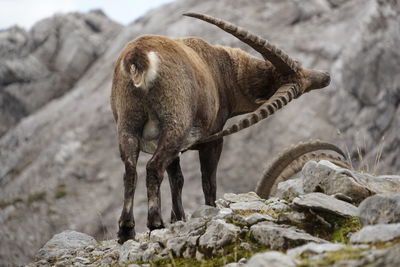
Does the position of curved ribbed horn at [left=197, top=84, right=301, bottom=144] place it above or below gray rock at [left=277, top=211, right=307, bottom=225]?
above

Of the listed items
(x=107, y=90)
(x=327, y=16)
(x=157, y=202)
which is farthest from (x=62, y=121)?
(x=157, y=202)

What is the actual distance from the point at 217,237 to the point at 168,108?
2449 mm

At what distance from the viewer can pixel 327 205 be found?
627cm

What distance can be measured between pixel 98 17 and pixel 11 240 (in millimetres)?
27965

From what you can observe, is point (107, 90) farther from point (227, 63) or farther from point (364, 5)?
point (227, 63)

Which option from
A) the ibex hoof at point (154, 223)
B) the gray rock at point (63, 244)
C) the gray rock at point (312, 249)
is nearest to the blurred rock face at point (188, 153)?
the gray rock at point (63, 244)

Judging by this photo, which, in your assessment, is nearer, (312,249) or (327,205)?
(312,249)

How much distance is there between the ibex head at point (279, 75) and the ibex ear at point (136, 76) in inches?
46.2

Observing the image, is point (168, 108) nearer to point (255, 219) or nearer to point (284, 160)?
point (255, 219)

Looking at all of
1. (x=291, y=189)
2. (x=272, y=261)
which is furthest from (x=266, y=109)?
(x=272, y=261)

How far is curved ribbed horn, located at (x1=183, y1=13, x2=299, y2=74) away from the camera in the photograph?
870 cm

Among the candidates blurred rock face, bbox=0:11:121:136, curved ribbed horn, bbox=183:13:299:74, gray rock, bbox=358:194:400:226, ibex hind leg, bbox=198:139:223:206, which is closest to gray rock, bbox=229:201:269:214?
gray rock, bbox=358:194:400:226

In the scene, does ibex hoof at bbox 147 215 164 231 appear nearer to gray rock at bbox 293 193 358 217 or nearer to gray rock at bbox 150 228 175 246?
gray rock at bbox 150 228 175 246

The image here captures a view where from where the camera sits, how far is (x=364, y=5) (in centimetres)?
4316
